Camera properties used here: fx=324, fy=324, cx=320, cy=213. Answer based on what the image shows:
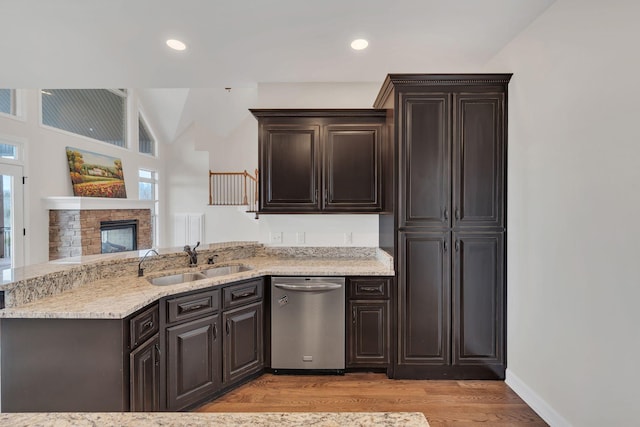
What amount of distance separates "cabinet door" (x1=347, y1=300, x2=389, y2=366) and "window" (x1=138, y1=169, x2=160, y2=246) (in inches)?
260

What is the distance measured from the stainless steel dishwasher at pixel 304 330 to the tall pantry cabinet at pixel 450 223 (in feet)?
2.00

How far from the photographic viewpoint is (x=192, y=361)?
94.7 inches

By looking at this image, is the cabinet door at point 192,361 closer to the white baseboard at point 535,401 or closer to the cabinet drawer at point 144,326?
the cabinet drawer at point 144,326

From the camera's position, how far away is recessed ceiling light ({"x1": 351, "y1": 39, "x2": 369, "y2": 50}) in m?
2.69

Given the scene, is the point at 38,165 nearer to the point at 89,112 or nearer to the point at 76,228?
the point at 76,228

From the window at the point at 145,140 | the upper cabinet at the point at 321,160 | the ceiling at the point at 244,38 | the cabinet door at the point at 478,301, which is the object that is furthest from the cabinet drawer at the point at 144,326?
the window at the point at 145,140

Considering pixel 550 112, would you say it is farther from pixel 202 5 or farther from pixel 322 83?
pixel 202 5

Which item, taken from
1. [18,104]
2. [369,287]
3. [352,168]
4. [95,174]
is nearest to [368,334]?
[369,287]

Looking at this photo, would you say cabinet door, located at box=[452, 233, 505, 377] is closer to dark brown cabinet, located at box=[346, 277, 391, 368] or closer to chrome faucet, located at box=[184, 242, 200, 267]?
dark brown cabinet, located at box=[346, 277, 391, 368]

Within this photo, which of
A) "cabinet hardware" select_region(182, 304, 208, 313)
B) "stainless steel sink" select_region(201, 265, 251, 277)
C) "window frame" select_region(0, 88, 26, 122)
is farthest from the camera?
"window frame" select_region(0, 88, 26, 122)

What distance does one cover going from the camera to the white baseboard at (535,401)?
222 centimetres

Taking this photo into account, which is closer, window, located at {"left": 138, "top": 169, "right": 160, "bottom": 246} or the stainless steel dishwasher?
the stainless steel dishwasher

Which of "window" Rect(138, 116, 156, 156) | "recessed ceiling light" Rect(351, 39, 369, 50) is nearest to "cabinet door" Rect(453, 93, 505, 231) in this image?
"recessed ceiling light" Rect(351, 39, 369, 50)

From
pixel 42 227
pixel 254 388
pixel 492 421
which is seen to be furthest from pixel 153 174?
pixel 492 421
